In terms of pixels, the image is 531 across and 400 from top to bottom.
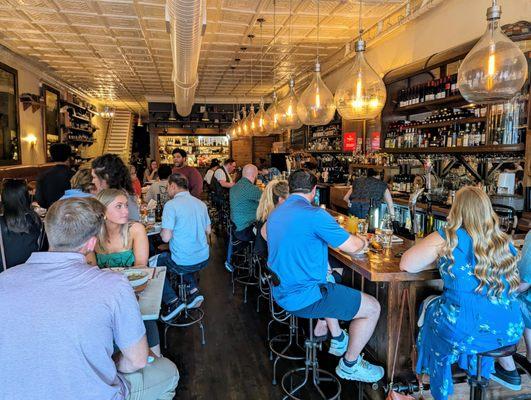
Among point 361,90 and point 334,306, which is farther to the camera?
point 361,90

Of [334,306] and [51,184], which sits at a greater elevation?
[51,184]

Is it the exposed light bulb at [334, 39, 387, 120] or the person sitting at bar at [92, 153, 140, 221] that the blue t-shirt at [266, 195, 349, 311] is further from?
the person sitting at bar at [92, 153, 140, 221]

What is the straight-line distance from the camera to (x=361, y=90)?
144 inches

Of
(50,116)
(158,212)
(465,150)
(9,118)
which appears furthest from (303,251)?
(50,116)

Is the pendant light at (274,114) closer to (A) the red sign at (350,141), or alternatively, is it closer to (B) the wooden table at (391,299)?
(A) the red sign at (350,141)

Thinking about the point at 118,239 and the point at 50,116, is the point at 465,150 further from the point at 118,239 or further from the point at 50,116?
the point at 50,116

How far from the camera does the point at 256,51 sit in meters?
8.07

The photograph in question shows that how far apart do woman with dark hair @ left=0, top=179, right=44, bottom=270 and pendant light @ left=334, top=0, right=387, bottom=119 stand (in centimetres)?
285

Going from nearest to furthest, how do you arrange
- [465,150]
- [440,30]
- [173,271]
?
[173,271] < [465,150] < [440,30]

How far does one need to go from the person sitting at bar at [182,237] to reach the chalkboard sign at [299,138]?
25.7 ft

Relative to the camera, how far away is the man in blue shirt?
2.62 metres

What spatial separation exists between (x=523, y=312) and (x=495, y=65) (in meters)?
1.62

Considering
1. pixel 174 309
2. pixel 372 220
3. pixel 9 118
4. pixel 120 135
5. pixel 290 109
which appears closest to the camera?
pixel 372 220

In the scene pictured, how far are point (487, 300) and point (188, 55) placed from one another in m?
4.96
